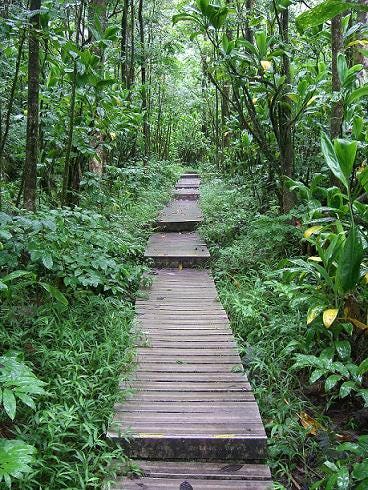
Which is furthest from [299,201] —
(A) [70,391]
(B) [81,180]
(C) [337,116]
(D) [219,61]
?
(A) [70,391]

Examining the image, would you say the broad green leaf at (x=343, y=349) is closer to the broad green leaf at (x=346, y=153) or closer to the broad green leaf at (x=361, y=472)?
the broad green leaf at (x=361, y=472)

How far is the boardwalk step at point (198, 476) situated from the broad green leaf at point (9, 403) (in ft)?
2.44

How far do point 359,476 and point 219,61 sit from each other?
4015 mm

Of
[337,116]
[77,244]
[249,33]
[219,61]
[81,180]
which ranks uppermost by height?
[249,33]

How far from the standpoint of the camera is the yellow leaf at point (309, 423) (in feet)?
8.33

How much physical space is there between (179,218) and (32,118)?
3881mm

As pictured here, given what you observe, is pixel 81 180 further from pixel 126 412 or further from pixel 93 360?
pixel 126 412

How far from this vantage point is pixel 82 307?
3588 mm

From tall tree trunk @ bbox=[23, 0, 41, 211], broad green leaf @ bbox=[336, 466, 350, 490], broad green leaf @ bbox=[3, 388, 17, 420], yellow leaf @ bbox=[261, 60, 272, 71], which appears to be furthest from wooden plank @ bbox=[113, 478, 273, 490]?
yellow leaf @ bbox=[261, 60, 272, 71]

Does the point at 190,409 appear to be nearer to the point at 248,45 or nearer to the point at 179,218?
the point at 248,45

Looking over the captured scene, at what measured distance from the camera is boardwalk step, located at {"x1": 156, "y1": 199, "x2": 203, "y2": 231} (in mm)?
6711

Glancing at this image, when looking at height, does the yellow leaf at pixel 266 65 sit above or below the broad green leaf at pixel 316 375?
above

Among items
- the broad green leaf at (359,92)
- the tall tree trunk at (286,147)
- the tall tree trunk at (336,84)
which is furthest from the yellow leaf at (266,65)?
the broad green leaf at (359,92)

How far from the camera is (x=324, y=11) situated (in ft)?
3.11
